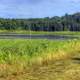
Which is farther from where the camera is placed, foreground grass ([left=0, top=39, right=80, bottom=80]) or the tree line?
the tree line

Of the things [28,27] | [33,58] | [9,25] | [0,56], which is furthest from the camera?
[28,27]

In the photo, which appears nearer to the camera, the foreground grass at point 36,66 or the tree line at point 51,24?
the foreground grass at point 36,66

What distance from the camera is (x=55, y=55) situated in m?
25.4

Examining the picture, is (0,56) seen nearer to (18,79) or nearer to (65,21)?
(18,79)

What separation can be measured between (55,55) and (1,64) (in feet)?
24.7

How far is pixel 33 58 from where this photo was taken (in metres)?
22.2

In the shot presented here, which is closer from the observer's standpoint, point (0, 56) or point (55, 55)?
point (0, 56)

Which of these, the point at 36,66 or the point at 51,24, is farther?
the point at 51,24

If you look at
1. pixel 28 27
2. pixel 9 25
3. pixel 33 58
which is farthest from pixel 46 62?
pixel 28 27

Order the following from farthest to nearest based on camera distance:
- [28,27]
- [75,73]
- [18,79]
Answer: [28,27] → [75,73] → [18,79]

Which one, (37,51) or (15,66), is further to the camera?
(37,51)

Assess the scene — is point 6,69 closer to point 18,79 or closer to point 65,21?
point 18,79

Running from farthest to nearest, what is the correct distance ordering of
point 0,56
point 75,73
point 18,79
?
point 0,56
point 75,73
point 18,79

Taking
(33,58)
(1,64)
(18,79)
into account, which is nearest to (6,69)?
(1,64)
